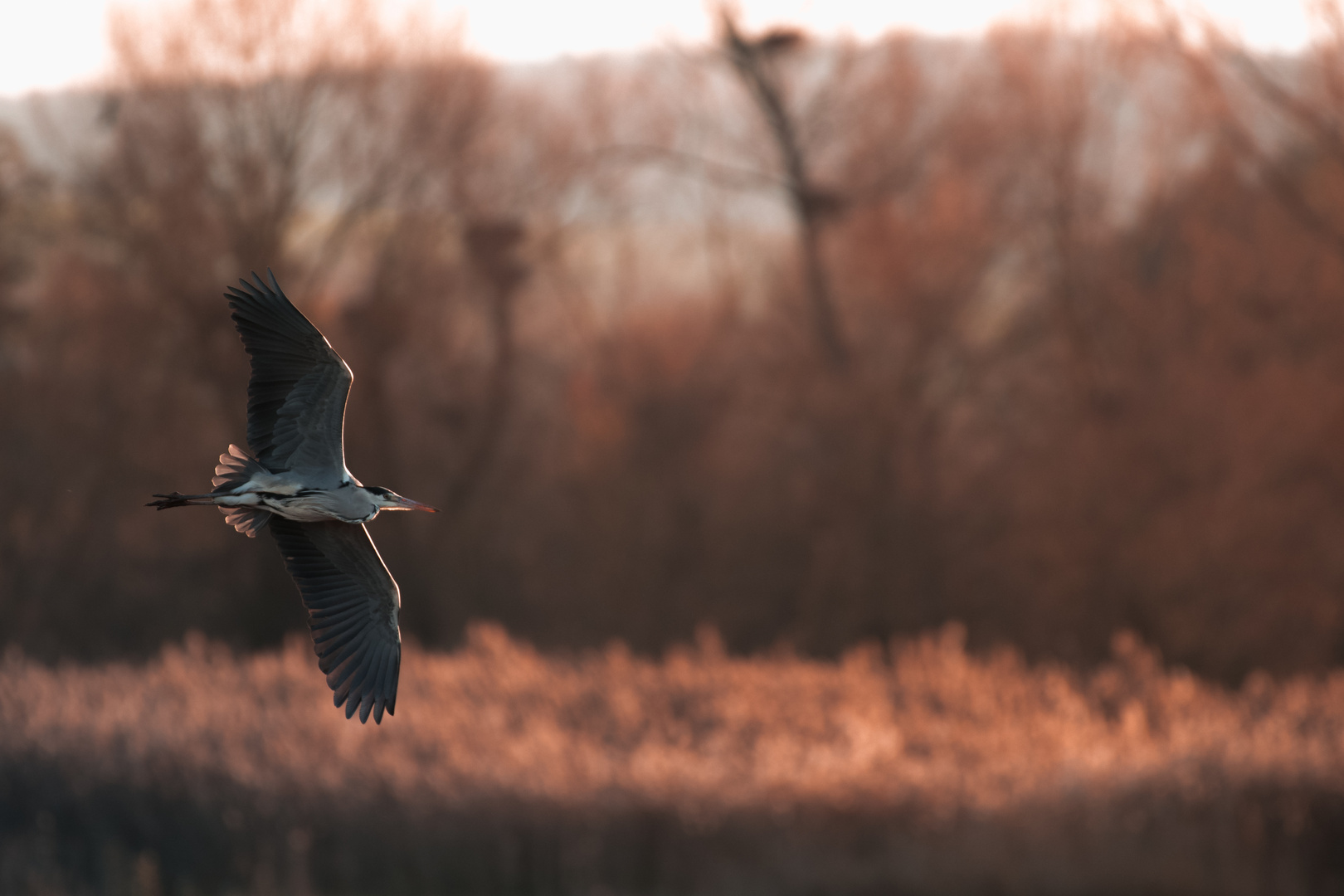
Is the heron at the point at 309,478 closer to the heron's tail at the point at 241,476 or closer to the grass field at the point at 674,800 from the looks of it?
the heron's tail at the point at 241,476

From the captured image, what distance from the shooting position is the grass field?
11133mm

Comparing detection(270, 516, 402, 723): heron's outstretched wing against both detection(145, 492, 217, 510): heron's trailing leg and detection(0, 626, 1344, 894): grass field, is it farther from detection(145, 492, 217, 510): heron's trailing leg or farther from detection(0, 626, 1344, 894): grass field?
detection(0, 626, 1344, 894): grass field

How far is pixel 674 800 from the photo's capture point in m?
11.9

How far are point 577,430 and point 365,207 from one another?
5.36 metres

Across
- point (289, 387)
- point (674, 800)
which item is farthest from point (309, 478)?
point (674, 800)

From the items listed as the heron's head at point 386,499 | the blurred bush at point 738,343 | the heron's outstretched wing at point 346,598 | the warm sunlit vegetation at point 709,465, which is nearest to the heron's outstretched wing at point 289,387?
the heron's head at point 386,499

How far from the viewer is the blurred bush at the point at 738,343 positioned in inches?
742

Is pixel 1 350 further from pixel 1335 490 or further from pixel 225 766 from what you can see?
pixel 1335 490

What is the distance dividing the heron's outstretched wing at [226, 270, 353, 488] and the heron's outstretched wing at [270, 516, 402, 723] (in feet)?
1.72

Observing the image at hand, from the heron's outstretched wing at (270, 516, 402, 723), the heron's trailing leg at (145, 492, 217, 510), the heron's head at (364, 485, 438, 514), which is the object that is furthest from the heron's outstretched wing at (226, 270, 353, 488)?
the heron's outstretched wing at (270, 516, 402, 723)

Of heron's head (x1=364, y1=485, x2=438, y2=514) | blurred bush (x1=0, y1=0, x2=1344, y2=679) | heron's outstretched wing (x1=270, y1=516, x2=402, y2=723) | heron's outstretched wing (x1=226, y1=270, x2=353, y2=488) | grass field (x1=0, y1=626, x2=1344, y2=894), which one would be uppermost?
blurred bush (x1=0, y1=0, x2=1344, y2=679)

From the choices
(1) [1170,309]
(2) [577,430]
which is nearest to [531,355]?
(2) [577,430]

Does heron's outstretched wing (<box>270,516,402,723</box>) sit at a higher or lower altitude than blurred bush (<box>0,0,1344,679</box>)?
lower

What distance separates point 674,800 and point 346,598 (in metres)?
7.36
